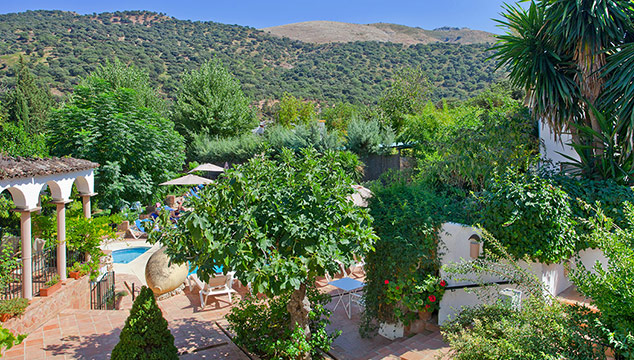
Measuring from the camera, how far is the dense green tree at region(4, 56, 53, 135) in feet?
91.2

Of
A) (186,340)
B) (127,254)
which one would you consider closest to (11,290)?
(186,340)

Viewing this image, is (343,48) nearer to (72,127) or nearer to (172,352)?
(72,127)

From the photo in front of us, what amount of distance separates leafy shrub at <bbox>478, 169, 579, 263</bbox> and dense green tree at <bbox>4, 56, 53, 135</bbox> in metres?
29.9

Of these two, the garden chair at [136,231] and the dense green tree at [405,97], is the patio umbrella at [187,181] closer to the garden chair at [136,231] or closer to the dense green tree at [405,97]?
the garden chair at [136,231]

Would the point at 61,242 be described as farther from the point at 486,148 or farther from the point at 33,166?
the point at 486,148

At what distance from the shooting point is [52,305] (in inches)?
302

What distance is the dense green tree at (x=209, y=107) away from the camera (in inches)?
971

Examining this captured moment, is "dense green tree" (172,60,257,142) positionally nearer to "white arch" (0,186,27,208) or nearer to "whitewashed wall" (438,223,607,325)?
"white arch" (0,186,27,208)

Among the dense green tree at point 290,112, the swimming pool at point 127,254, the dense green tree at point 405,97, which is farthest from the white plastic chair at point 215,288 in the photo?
the dense green tree at point 290,112

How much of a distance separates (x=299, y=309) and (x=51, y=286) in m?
5.27

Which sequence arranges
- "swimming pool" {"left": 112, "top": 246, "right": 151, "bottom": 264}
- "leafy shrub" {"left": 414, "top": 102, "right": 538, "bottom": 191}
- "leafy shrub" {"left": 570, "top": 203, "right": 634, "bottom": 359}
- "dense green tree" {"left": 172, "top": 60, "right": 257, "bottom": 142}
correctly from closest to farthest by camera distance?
"leafy shrub" {"left": 570, "top": 203, "right": 634, "bottom": 359} → "leafy shrub" {"left": 414, "top": 102, "right": 538, "bottom": 191} → "swimming pool" {"left": 112, "top": 246, "right": 151, "bottom": 264} → "dense green tree" {"left": 172, "top": 60, "right": 257, "bottom": 142}

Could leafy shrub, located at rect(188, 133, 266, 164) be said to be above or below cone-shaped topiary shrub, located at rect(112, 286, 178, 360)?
above

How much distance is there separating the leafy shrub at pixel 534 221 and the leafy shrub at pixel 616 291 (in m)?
2.44

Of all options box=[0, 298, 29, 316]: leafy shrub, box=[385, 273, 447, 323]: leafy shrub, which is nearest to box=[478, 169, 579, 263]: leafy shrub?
box=[385, 273, 447, 323]: leafy shrub
